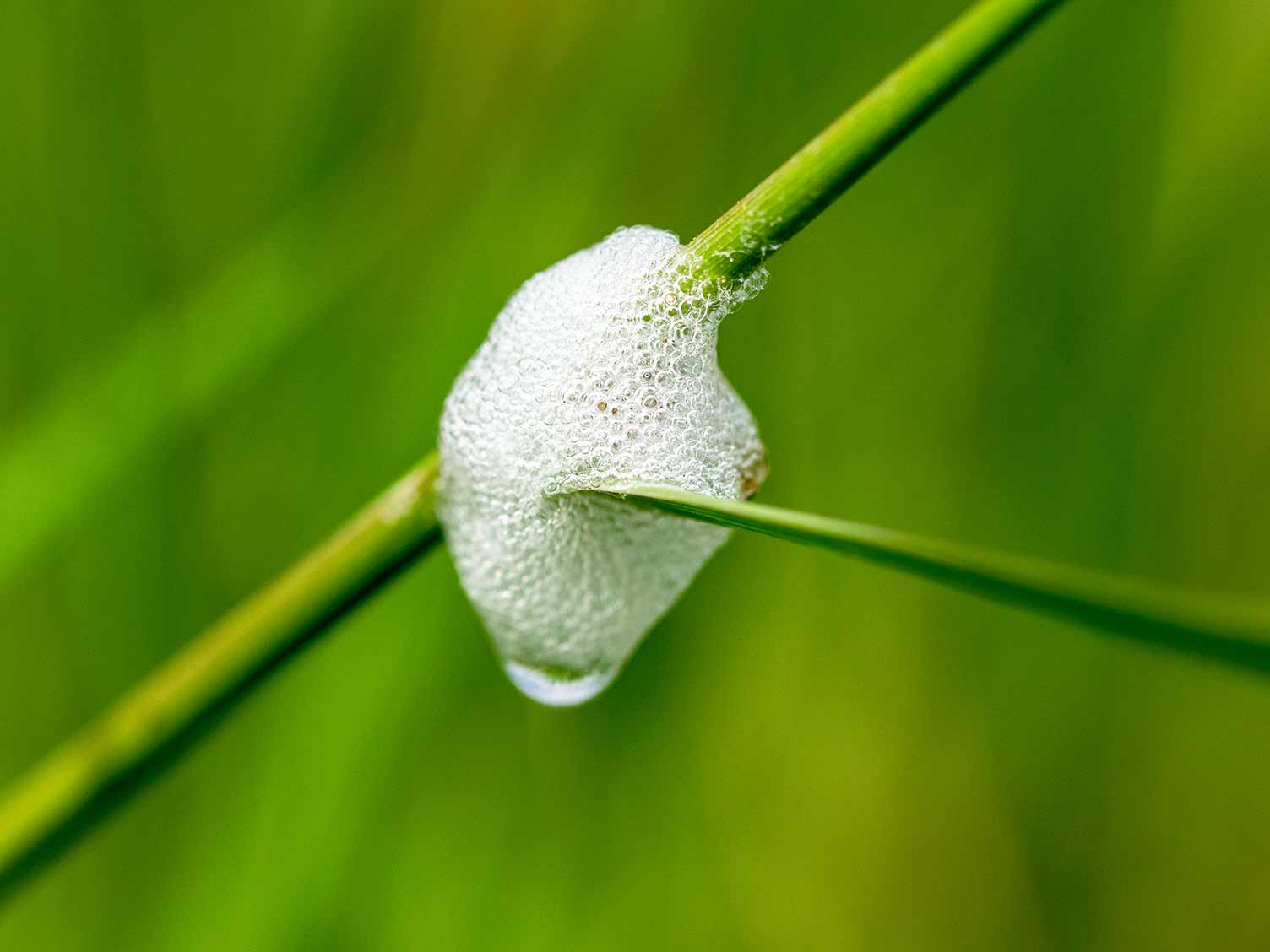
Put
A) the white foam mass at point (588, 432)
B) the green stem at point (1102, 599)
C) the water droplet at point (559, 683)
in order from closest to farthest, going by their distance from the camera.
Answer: the green stem at point (1102, 599) → the white foam mass at point (588, 432) → the water droplet at point (559, 683)

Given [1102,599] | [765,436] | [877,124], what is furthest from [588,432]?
[765,436]

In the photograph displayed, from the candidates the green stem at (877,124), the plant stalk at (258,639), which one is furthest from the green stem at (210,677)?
the green stem at (877,124)

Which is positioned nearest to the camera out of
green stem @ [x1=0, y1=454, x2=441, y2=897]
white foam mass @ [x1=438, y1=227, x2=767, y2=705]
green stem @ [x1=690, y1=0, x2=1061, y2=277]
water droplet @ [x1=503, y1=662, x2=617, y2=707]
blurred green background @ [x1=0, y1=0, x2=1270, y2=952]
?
green stem @ [x1=690, y1=0, x2=1061, y2=277]

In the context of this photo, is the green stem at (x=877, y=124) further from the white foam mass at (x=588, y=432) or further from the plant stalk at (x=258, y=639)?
the white foam mass at (x=588, y=432)

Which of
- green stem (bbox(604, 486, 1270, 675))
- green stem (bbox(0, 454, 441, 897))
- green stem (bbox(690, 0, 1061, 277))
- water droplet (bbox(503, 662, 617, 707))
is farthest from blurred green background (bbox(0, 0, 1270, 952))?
green stem (bbox(604, 486, 1270, 675))

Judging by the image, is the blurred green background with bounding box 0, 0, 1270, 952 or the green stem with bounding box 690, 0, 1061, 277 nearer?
the green stem with bounding box 690, 0, 1061, 277

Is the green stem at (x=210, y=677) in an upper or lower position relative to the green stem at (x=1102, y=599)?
upper

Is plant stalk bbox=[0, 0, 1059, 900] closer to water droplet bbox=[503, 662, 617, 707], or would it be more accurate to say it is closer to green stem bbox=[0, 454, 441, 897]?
green stem bbox=[0, 454, 441, 897]
